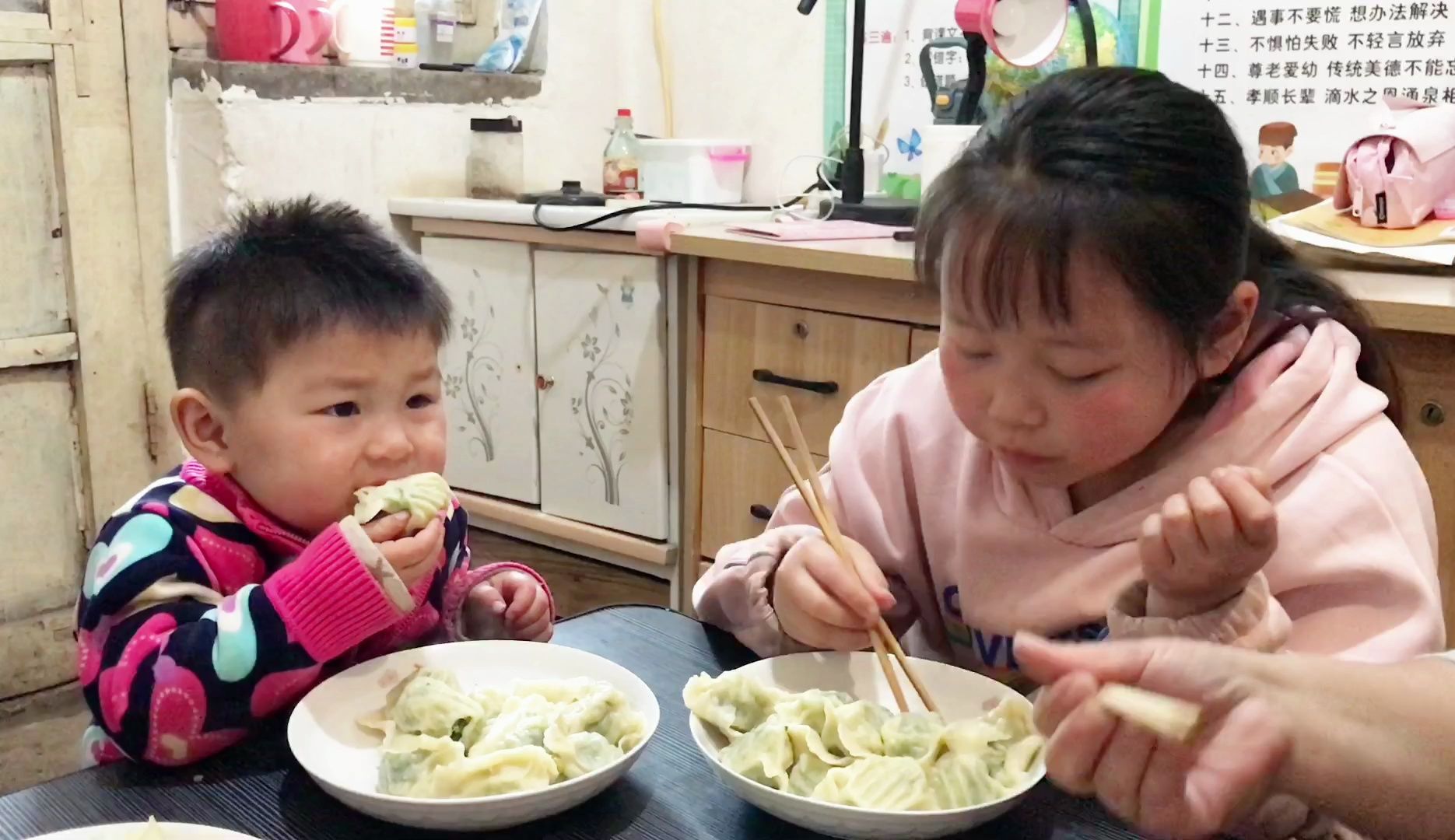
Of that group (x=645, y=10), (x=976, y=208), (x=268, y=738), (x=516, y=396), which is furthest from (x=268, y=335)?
(x=645, y=10)

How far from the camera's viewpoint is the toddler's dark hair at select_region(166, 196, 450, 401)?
98cm

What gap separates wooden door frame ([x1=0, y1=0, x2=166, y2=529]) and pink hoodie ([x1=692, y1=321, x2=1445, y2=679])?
1725mm

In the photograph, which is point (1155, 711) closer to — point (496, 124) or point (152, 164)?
point (152, 164)

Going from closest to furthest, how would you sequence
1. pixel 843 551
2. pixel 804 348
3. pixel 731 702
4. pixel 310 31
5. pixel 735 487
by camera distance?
pixel 731 702
pixel 843 551
pixel 804 348
pixel 735 487
pixel 310 31

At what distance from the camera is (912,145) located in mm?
2639

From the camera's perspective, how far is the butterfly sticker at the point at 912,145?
2.63 meters

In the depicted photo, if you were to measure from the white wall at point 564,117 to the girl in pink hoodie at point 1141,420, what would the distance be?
1775 mm

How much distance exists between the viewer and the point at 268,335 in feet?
3.21

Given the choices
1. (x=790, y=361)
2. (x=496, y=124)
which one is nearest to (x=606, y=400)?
(x=790, y=361)

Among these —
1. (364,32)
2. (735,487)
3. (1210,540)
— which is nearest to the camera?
(1210,540)

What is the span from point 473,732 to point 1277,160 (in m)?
1.87

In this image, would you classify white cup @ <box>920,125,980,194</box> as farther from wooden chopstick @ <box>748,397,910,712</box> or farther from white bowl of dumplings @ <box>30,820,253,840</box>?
white bowl of dumplings @ <box>30,820,253,840</box>

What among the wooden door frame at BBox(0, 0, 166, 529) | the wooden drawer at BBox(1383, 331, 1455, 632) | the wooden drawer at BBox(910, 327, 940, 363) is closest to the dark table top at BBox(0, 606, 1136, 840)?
the wooden drawer at BBox(1383, 331, 1455, 632)

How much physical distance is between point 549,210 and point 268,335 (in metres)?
1.47
